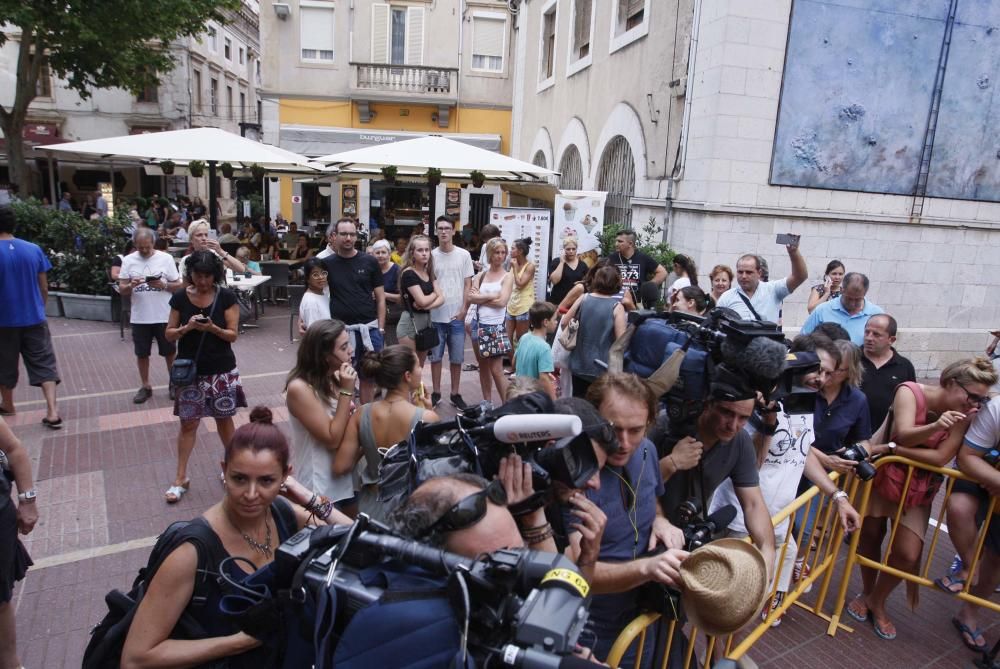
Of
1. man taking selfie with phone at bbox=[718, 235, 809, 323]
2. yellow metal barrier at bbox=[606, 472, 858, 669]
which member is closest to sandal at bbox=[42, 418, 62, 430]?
yellow metal barrier at bbox=[606, 472, 858, 669]

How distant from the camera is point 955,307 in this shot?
10008mm

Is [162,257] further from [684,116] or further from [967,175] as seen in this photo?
[967,175]

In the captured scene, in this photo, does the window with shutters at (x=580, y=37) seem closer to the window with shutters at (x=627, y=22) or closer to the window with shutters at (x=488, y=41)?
the window with shutters at (x=627, y=22)

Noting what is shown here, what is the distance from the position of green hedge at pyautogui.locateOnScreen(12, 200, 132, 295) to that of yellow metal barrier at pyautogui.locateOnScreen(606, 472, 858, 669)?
10.7 meters

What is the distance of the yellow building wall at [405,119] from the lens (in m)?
23.2

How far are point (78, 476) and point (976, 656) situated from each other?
20.1 feet

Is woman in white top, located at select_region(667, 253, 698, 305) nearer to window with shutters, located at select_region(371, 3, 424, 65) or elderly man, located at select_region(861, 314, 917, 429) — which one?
elderly man, located at select_region(861, 314, 917, 429)

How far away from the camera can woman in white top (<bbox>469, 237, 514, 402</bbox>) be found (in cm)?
674

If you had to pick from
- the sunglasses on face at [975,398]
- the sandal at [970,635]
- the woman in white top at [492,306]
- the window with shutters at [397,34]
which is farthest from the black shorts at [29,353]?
the window with shutters at [397,34]

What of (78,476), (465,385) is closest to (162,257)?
(78,476)

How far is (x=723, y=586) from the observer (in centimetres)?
195

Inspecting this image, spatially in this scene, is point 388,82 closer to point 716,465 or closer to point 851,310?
point 851,310

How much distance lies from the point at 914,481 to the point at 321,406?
341 cm

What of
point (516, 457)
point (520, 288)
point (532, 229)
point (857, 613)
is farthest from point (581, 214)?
point (516, 457)
